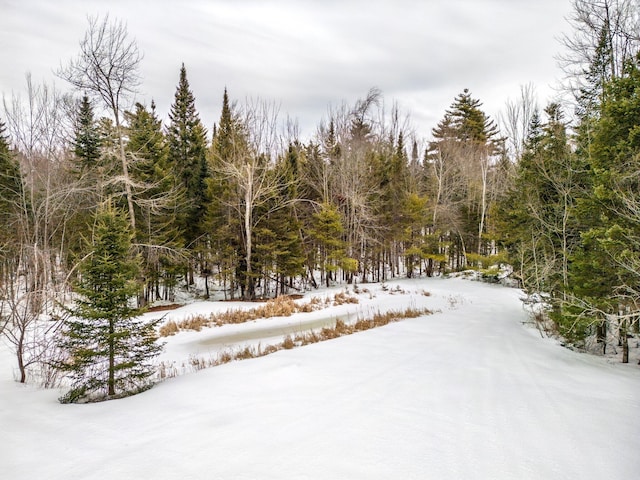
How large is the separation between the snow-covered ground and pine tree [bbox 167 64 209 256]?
16274 mm

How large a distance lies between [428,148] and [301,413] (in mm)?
38324

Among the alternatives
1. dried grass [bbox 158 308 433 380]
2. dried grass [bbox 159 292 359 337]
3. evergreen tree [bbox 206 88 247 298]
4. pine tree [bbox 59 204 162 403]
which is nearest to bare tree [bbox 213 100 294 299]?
evergreen tree [bbox 206 88 247 298]

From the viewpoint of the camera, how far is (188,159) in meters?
25.2

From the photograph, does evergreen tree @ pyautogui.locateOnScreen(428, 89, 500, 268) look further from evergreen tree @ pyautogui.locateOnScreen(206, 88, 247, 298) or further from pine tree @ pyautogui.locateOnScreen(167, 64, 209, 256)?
pine tree @ pyautogui.locateOnScreen(167, 64, 209, 256)

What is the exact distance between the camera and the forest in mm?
6594

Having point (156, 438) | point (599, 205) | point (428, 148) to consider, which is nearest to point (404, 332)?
point (599, 205)

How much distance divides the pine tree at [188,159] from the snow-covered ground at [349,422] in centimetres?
1627

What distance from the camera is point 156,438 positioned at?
3.63 metres

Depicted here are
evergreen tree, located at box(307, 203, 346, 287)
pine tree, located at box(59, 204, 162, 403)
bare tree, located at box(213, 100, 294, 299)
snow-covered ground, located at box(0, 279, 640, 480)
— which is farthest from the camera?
evergreen tree, located at box(307, 203, 346, 287)

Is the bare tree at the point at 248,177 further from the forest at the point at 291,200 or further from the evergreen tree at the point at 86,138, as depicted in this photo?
the evergreen tree at the point at 86,138

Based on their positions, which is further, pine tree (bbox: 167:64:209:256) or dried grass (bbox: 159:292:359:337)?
pine tree (bbox: 167:64:209:256)

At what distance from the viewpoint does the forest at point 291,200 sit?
6.59 metres

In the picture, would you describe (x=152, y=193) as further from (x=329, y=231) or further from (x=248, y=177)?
(x=329, y=231)

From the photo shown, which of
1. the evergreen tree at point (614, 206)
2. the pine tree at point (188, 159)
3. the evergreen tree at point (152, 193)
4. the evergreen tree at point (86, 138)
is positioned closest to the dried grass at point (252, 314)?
the evergreen tree at point (152, 193)
